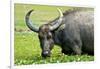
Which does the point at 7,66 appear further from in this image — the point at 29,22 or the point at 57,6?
the point at 57,6

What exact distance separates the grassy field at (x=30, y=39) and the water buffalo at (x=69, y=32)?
4 centimetres

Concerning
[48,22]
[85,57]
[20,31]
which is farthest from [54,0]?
[85,57]

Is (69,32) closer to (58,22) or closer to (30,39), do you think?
(58,22)

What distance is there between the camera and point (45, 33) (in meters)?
2.33

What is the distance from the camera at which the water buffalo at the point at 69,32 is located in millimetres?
2323

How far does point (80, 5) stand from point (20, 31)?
0.74m

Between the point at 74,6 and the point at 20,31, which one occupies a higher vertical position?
the point at 74,6

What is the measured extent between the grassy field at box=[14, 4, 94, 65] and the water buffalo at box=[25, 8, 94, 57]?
45 millimetres

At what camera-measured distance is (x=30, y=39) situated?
2.26 m

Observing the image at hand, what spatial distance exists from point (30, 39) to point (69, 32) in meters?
0.44

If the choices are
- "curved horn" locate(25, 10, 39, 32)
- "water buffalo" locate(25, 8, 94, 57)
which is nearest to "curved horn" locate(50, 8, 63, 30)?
"water buffalo" locate(25, 8, 94, 57)

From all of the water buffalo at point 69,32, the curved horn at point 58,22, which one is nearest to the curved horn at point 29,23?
the water buffalo at point 69,32

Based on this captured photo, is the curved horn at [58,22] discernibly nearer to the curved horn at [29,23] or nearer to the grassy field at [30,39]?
the grassy field at [30,39]

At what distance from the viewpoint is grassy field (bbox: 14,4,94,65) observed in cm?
220
